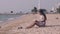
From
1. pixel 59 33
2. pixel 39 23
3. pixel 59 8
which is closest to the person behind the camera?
pixel 59 33

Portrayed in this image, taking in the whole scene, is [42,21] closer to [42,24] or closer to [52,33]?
[42,24]

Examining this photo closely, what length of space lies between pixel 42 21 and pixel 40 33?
2.18 metres

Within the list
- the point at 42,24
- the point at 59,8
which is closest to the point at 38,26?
the point at 42,24

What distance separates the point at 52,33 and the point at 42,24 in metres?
2.44

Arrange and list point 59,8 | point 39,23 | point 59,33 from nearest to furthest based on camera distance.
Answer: point 59,33
point 39,23
point 59,8

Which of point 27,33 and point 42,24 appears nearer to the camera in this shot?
point 27,33

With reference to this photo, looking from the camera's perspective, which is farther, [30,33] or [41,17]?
[41,17]

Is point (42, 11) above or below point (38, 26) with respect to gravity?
above

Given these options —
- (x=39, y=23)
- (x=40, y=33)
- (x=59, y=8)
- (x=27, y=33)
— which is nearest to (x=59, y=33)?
(x=40, y=33)

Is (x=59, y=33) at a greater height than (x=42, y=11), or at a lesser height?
lesser

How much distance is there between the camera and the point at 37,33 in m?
8.66

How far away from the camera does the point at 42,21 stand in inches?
423

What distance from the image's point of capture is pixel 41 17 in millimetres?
10758

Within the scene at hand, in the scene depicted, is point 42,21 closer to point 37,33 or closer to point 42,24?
point 42,24
